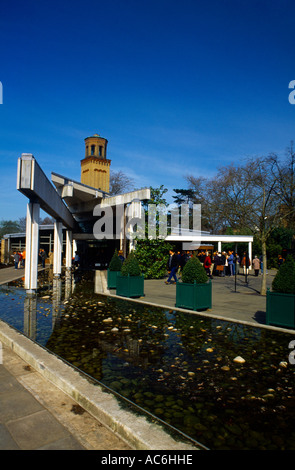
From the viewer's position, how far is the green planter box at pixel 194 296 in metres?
8.45

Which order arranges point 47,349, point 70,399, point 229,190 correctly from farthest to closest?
point 229,190, point 47,349, point 70,399

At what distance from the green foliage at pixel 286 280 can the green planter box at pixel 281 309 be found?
5.0 inches

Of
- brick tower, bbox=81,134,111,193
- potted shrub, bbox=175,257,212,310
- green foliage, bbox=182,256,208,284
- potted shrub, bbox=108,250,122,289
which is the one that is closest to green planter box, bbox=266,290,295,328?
potted shrub, bbox=175,257,212,310

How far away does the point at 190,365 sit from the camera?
14.7 ft

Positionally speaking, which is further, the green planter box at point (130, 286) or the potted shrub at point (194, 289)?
the green planter box at point (130, 286)

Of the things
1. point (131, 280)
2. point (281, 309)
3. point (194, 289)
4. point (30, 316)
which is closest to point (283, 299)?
point (281, 309)

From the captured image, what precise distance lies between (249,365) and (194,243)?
87.8ft

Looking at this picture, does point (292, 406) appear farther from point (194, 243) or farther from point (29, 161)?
point (194, 243)

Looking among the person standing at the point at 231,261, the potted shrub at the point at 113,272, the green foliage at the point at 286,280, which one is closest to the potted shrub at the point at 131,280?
the potted shrub at the point at 113,272

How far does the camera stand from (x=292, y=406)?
329 cm

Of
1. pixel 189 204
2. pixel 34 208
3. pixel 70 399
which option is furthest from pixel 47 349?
pixel 189 204

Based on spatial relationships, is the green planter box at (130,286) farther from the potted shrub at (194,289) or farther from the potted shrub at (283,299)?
the potted shrub at (283,299)

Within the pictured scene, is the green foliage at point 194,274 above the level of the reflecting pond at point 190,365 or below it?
above

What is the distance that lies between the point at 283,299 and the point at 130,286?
5625 mm
